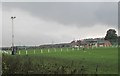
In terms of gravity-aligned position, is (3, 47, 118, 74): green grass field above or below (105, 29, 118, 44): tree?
below

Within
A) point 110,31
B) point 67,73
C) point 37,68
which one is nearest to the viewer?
point 67,73

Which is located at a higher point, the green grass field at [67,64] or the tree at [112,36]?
the tree at [112,36]

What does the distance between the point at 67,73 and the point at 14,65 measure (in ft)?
10.1

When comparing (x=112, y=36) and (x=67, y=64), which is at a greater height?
(x=112, y=36)

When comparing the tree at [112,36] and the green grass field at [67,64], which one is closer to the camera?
the green grass field at [67,64]

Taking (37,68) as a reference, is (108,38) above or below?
above

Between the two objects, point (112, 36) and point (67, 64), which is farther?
point (112, 36)

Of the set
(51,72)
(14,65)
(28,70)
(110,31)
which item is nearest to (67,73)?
(51,72)

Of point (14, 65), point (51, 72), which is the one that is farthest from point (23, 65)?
point (51, 72)

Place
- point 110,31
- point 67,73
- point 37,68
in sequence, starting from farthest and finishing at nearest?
point 110,31, point 37,68, point 67,73

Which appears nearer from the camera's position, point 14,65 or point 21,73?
point 21,73

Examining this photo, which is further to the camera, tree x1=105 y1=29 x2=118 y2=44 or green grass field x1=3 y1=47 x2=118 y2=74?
tree x1=105 y1=29 x2=118 y2=44

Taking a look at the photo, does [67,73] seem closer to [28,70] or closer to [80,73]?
[80,73]

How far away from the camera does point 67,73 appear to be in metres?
16.5
